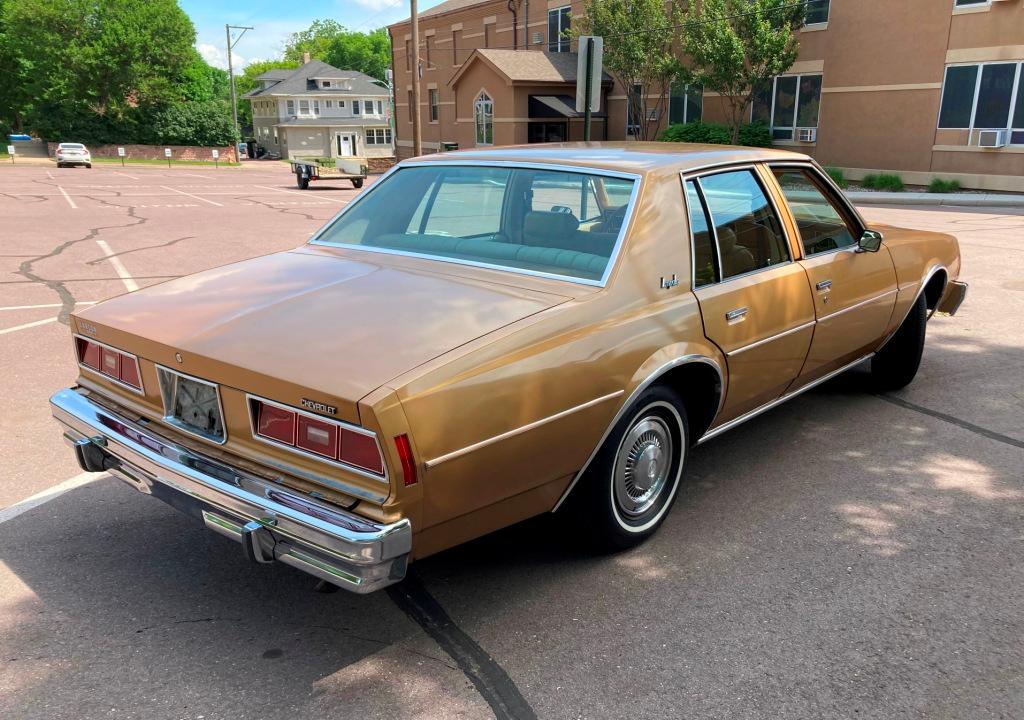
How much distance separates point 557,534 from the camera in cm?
365

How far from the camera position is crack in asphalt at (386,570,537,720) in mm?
2580

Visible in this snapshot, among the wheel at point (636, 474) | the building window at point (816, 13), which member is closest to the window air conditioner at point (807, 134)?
the building window at point (816, 13)

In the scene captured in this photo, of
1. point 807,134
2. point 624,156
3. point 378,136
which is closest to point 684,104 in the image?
point 807,134

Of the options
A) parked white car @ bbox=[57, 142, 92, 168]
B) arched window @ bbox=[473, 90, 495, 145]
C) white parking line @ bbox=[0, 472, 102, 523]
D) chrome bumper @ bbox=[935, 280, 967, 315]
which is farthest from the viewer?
parked white car @ bbox=[57, 142, 92, 168]

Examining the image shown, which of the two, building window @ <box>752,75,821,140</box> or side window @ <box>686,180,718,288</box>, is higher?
building window @ <box>752,75,821,140</box>

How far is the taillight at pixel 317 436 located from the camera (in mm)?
2463

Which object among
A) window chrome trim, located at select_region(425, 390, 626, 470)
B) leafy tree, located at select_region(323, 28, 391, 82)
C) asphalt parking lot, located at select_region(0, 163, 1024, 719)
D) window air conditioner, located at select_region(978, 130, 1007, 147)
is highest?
leafy tree, located at select_region(323, 28, 391, 82)

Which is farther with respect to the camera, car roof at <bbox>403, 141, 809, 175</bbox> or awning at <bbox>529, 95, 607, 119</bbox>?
awning at <bbox>529, 95, 607, 119</bbox>

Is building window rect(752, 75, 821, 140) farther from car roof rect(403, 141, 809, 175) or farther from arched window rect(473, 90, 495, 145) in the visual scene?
car roof rect(403, 141, 809, 175)

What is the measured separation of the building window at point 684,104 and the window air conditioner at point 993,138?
10.2 meters

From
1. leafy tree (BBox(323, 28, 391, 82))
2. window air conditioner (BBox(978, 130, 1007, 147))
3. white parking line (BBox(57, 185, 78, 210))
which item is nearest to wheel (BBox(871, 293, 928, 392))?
white parking line (BBox(57, 185, 78, 210))

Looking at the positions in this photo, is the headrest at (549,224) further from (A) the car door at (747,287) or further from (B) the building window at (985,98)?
(B) the building window at (985,98)

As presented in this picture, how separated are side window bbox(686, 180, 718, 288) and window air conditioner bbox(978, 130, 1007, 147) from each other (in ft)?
72.8

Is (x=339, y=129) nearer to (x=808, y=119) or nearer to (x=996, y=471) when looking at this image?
(x=808, y=119)
